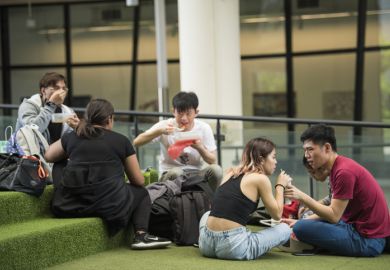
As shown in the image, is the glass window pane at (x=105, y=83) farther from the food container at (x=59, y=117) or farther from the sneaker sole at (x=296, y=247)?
the sneaker sole at (x=296, y=247)

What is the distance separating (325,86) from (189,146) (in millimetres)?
9754

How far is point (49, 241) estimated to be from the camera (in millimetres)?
6355

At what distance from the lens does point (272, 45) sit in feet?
58.5

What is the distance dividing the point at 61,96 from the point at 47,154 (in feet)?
2.45

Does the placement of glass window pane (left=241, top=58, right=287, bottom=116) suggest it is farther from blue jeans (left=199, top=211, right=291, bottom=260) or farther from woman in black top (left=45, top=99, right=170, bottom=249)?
blue jeans (left=199, top=211, right=291, bottom=260)

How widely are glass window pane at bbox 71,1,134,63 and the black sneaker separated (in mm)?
12088

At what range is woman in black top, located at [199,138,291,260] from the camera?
6500mm

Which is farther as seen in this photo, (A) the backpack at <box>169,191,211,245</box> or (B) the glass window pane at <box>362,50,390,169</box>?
(B) the glass window pane at <box>362,50,390,169</box>

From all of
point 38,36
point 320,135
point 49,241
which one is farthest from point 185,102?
point 38,36

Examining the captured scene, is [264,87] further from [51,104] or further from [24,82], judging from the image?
[51,104]

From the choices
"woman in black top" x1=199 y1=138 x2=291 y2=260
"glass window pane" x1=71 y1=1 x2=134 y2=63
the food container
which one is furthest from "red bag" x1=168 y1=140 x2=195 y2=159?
"glass window pane" x1=71 y1=1 x2=134 y2=63

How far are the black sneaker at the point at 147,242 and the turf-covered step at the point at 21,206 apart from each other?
819mm

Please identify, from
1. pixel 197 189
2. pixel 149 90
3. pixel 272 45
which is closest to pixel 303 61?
pixel 272 45

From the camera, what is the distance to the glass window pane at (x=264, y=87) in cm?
1788
